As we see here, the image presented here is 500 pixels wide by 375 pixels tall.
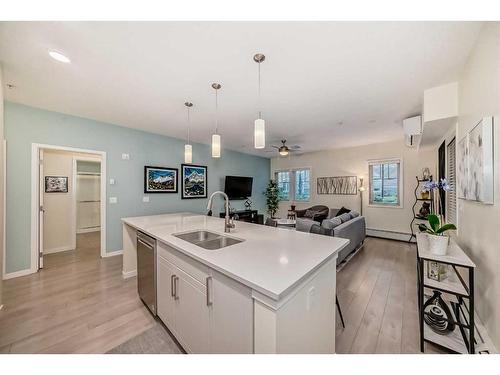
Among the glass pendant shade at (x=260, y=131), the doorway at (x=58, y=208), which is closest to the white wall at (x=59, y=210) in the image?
the doorway at (x=58, y=208)

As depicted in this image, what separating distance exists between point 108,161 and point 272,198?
5071mm

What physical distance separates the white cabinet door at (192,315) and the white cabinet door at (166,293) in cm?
9

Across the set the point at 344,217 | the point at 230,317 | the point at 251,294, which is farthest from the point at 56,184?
Answer: the point at 344,217

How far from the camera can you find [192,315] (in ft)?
4.45

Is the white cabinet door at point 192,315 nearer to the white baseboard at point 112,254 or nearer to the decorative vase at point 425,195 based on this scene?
the white baseboard at point 112,254

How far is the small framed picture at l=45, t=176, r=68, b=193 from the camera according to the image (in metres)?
4.04

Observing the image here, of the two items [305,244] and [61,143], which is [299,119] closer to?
[305,244]

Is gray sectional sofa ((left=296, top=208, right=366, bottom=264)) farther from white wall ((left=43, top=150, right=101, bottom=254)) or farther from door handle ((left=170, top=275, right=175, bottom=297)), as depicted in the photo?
white wall ((left=43, top=150, right=101, bottom=254))

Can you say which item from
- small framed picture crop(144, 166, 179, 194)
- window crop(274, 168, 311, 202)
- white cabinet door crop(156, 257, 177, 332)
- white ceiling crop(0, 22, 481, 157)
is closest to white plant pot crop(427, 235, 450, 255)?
white ceiling crop(0, 22, 481, 157)

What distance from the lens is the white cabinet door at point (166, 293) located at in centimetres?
158

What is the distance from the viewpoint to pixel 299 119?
342cm

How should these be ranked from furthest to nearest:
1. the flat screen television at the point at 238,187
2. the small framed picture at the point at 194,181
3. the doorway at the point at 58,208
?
the flat screen television at the point at 238,187, the small framed picture at the point at 194,181, the doorway at the point at 58,208

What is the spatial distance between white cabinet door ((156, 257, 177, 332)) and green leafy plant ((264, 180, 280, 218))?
18.5ft

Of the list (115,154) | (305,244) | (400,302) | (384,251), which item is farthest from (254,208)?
(305,244)
